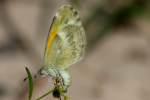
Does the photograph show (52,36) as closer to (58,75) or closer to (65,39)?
(65,39)

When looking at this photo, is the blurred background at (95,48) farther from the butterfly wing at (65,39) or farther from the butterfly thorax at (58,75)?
the butterfly thorax at (58,75)

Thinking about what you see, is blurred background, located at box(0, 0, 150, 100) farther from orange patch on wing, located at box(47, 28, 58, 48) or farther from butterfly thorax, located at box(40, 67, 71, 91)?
butterfly thorax, located at box(40, 67, 71, 91)

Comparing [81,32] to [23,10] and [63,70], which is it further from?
[23,10]

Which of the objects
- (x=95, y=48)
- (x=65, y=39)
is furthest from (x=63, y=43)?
(x=95, y=48)

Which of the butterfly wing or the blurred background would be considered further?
the blurred background

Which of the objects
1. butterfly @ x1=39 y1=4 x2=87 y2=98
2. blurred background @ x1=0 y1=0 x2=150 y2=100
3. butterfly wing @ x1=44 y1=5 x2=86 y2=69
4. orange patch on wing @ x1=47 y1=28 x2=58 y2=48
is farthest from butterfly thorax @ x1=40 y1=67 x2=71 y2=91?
blurred background @ x1=0 y1=0 x2=150 y2=100

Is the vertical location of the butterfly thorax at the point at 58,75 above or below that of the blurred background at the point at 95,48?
above

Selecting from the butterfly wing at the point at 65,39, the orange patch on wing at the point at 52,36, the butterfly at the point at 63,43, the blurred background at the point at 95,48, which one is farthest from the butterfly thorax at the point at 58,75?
the blurred background at the point at 95,48
